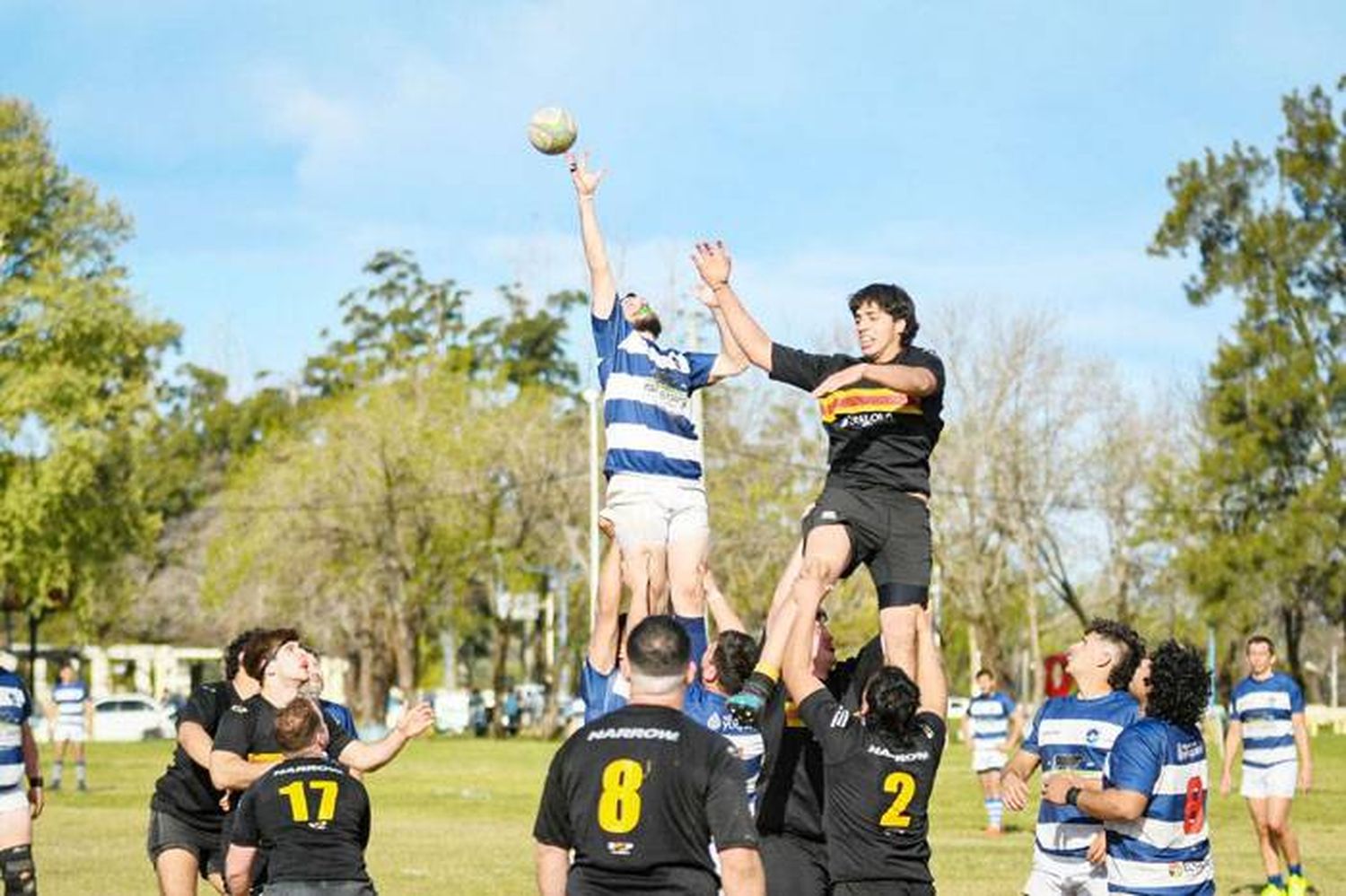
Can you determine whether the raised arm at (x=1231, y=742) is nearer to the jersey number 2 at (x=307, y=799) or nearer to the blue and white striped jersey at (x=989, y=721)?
the blue and white striped jersey at (x=989, y=721)

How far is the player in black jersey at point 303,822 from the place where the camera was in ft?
32.7

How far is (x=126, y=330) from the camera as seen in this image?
56.0 metres

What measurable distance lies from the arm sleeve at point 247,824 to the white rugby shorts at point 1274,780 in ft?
40.6

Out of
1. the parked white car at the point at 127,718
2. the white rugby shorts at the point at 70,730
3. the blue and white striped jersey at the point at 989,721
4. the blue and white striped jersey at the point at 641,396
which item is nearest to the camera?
the blue and white striped jersey at the point at 641,396

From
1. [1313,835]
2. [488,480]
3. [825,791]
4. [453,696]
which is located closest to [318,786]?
[825,791]

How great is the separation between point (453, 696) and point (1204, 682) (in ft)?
238

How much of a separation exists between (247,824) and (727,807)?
343 cm

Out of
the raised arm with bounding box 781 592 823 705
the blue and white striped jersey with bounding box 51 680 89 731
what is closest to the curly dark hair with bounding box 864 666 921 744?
the raised arm with bounding box 781 592 823 705

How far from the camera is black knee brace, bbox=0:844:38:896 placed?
14.2 m

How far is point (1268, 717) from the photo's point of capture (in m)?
20.3

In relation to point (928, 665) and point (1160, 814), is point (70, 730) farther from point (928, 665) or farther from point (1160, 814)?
point (1160, 814)

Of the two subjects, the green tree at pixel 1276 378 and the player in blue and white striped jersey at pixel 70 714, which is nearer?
the player in blue and white striped jersey at pixel 70 714

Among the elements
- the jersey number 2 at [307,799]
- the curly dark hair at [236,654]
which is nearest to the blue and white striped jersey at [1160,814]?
the jersey number 2 at [307,799]

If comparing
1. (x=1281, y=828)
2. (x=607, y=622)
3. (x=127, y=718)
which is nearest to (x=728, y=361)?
(x=607, y=622)
